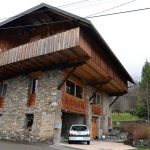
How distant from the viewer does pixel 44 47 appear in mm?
17641

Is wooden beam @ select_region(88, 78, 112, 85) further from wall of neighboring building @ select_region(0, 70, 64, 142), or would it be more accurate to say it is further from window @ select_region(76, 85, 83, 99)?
wall of neighboring building @ select_region(0, 70, 64, 142)

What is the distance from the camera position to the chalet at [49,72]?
17.8 metres

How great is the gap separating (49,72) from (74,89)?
116 inches

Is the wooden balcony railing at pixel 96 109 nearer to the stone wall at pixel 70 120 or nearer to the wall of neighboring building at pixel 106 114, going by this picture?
the wall of neighboring building at pixel 106 114

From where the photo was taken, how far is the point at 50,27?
67.6 feet

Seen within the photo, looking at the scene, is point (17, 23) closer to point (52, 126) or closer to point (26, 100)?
point (26, 100)

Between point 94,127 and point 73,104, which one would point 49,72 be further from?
point 94,127

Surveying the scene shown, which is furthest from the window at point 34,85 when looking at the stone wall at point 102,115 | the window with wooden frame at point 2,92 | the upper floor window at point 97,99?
the upper floor window at point 97,99

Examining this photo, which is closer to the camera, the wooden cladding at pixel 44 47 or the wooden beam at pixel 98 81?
the wooden cladding at pixel 44 47

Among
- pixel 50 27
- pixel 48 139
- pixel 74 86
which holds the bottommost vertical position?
pixel 48 139

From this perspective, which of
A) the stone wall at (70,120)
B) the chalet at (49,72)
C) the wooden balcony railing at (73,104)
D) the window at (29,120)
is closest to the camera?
the chalet at (49,72)

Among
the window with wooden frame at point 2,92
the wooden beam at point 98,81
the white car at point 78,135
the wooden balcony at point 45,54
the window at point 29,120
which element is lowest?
the white car at point 78,135

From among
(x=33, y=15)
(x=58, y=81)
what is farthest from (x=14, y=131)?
(x=33, y=15)

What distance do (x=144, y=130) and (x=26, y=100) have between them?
9.05 metres
